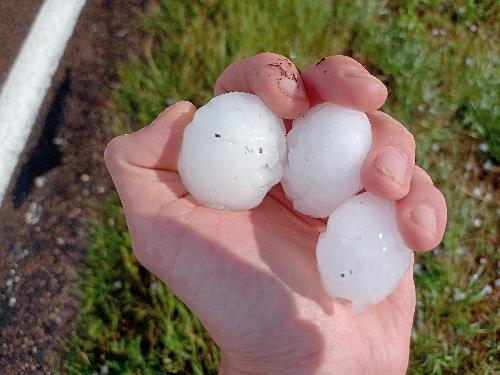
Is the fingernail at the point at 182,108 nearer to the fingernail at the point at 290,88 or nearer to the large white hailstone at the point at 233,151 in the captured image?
the large white hailstone at the point at 233,151

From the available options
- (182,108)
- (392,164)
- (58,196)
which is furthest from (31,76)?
(392,164)

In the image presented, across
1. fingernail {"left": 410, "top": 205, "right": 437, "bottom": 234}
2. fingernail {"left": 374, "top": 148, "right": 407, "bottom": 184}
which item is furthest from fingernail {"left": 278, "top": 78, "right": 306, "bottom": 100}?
fingernail {"left": 410, "top": 205, "right": 437, "bottom": 234}

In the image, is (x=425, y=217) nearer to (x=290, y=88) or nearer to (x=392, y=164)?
(x=392, y=164)

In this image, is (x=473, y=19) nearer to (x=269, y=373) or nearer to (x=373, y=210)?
(x=373, y=210)

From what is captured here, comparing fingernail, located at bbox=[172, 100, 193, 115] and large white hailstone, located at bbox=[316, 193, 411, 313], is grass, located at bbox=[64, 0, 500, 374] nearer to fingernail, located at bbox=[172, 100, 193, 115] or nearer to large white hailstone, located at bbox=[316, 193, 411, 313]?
fingernail, located at bbox=[172, 100, 193, 115]

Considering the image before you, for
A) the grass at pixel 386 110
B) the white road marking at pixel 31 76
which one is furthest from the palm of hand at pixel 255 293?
the white road marking at pixel 31 76
